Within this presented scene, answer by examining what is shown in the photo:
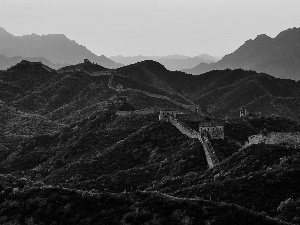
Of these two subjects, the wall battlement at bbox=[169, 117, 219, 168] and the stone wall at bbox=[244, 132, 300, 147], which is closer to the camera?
the stone wall at bbox=[244, 132, 300, 147]

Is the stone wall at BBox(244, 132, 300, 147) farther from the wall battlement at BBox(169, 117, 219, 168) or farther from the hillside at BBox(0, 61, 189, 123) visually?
the hillside at BBox(0, 61, 189, 123)

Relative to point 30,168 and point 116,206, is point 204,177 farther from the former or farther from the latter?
point 30,168

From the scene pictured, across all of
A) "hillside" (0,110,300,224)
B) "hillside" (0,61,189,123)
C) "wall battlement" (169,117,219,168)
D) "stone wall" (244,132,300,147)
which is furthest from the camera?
"hillside" (0,61,189,123)

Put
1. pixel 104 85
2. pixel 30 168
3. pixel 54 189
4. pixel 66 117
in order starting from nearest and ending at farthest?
pixel 54 189 < pixel 30 168 < pixel 66 117 < pixel 104 85

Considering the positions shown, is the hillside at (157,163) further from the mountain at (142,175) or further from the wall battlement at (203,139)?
the wall battlement at (203,139)

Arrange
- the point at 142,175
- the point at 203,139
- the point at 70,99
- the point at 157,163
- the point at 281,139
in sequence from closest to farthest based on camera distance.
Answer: the point at 281,139 → the point at 142,175 → the point at 203,139 → the point at 157,163 → the point at 70,99

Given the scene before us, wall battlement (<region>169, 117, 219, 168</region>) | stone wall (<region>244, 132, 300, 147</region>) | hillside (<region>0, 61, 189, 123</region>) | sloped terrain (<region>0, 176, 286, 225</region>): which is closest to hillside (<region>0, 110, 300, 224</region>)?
sloped terrain (<region>0, 176, 286, 225</region>)

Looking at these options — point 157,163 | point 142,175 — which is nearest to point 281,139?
point 142,175

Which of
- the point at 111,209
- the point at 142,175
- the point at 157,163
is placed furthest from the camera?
the point at 157,163

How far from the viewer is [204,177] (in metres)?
49.8

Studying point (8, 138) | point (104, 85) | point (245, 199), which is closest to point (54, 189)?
point (245, 199)

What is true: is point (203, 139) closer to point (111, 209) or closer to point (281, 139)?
point (281, 139)

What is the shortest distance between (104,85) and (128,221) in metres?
158

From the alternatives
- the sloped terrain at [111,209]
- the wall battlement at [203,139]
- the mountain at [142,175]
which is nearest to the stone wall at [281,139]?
the mountain at [142,175]
